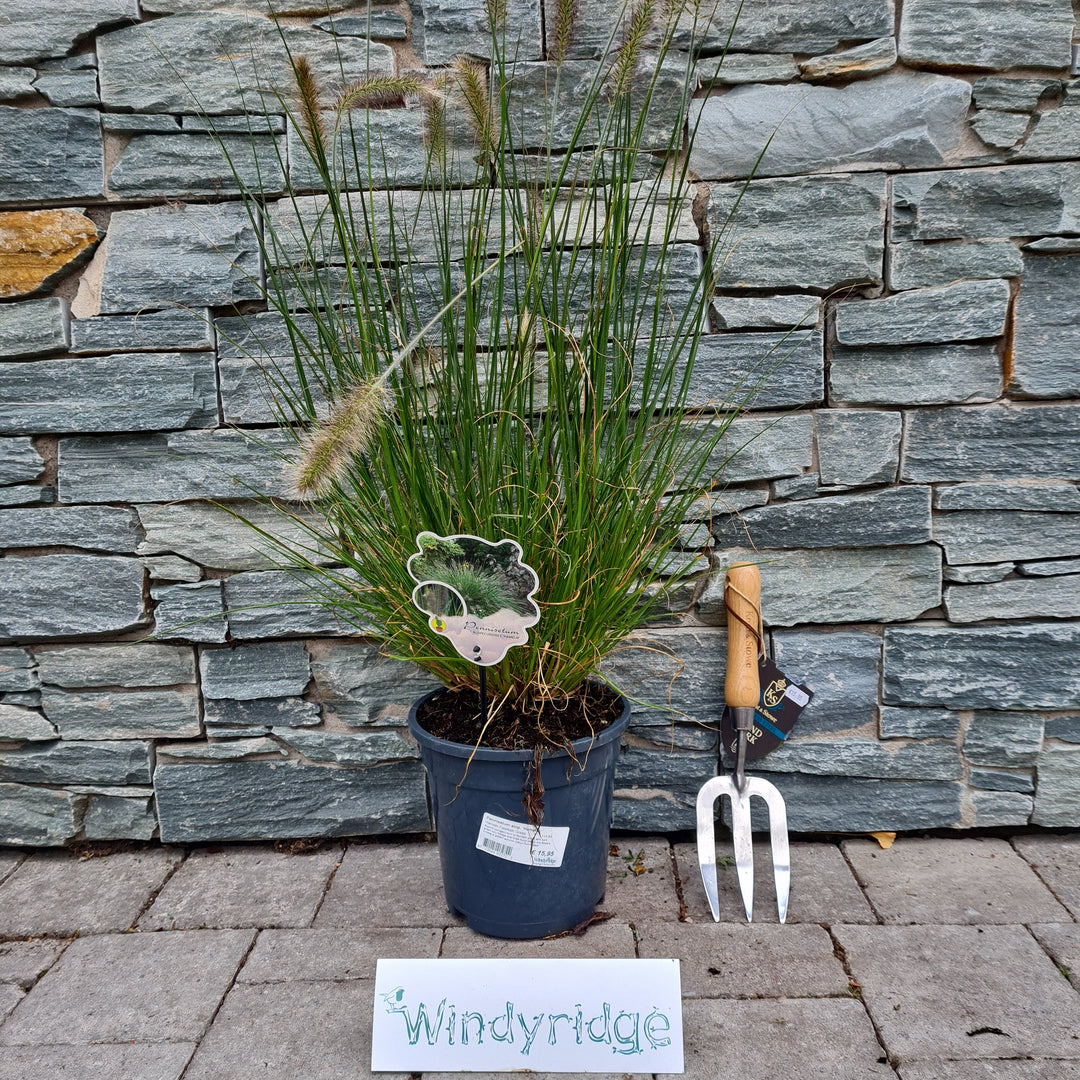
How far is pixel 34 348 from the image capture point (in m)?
1.72

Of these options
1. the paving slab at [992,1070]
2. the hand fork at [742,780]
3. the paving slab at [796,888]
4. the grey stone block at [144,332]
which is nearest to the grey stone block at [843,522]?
the hand fork at [742,780]

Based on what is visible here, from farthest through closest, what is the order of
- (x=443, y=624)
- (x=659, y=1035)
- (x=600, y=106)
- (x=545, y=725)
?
(x=600, y=106) → (x=545, y=725) → (x=443, y=624) → (x=659, y=1035)

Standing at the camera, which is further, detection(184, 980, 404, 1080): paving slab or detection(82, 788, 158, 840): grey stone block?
detection(82, 788, 158, 840): grey stone block

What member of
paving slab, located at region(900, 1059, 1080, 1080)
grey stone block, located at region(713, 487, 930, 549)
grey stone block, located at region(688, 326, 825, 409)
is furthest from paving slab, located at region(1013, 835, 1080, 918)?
grey stone block, located at region(688, 326, 825, 409)

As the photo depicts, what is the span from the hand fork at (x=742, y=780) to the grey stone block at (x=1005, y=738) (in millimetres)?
470

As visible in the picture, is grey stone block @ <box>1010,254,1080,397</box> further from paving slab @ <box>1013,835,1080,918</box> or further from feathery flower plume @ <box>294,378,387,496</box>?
feathery flower plume @ <box>294,378,387,496</box>

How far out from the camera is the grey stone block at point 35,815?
73.5 inches

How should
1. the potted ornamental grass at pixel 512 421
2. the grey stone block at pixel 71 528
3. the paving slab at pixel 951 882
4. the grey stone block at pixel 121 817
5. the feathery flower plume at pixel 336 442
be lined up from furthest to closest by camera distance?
1. the grey stone block at pixel 121 817
2. the grey stone block at pixel 71 528
3. the paving slab at pixel 951 882
4. the potted ornamental grass at pixel 512 421
5. the feathery flower plume at pixel 336 442

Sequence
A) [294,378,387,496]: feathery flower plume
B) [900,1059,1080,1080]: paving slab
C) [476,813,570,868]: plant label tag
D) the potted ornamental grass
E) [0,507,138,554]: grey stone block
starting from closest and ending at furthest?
[294,378,387,496]: feathery flower plume < [900,1059,1080,1080]: paving slab < the potted ornamental grass < [476,813,570,868]: plant label tag < [0,507,138,554]: grey stone block

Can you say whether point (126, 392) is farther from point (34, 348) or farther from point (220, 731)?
point (220, 731)

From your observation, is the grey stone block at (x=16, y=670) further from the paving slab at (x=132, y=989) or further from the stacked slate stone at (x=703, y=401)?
the paving slab at (x=132, y=989)

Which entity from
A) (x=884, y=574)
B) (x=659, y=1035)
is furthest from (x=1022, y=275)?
(x=659, y=1035)

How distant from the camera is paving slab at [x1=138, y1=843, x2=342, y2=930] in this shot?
162 centimetres

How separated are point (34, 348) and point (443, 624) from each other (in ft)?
3.57
